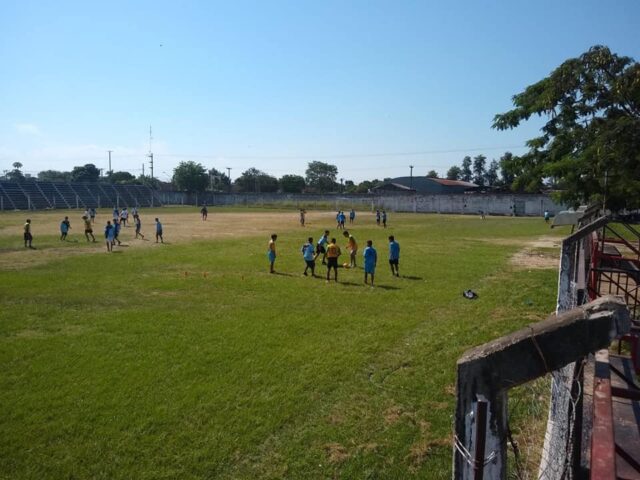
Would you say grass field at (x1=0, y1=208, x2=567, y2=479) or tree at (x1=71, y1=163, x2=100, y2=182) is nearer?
grass field at (x1=0, y1=208, x2=567, y2=479)

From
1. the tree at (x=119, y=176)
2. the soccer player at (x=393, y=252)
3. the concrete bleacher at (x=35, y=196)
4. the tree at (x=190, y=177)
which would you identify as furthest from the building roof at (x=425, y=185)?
the soccer player at (x=393, y=252)

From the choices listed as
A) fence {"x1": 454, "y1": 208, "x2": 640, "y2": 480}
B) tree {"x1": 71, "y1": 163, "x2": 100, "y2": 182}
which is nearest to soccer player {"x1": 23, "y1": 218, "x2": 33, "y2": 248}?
fence {"x1": 454, "y1": 208, "x2": 640, "y2": 480}

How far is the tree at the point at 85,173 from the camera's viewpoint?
353 ft

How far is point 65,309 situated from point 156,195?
80.4 m

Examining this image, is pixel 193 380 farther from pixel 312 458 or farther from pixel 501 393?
pixel 501 393

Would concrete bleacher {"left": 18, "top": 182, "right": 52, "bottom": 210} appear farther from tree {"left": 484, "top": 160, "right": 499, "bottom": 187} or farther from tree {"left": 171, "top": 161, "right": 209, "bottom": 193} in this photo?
tree {"left": 484, "top": 160, "right": 499, "bottom": 187}

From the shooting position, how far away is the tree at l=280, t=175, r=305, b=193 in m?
106

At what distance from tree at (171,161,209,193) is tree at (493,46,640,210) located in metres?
84.4

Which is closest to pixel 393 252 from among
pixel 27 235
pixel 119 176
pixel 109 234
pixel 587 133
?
pixel 587 133

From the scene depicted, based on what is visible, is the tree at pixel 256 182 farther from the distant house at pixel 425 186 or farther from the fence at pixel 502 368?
the fence at pixel 502 368

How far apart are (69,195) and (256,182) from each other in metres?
43.8

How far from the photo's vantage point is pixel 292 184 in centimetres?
10550

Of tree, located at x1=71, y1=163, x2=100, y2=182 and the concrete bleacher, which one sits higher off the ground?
tree, located at x1=71, y1=163, x2=100, y2=182

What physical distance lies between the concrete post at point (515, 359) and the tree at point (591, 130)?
10662 mm
